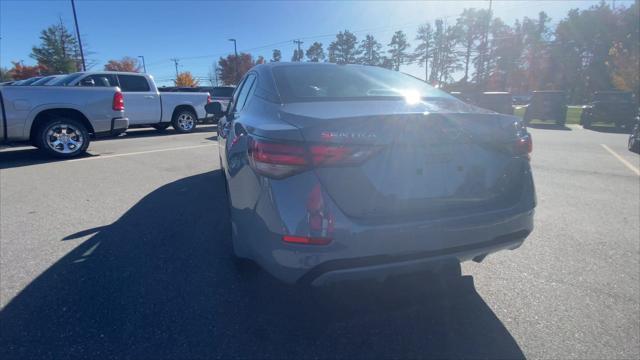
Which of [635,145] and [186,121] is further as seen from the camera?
[186,121]

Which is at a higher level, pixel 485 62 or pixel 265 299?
pixel 485 62

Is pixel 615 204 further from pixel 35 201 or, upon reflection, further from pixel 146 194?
pixel 35 201

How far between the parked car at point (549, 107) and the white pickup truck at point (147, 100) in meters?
15.8

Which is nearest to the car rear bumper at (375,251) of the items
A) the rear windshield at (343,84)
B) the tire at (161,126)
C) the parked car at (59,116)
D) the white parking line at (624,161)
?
the rear windshield at (343,84)

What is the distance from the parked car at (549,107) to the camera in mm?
16859

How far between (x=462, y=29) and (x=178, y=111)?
55.1 metres

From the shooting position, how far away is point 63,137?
7.48m

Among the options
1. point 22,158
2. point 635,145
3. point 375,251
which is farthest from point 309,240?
point 635,145

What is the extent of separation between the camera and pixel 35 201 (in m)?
4.67

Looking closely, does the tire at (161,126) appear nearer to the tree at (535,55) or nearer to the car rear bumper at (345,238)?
the car rear bumper at (345,238)

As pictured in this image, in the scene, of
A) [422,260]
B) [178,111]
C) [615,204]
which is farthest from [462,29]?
[422,260]

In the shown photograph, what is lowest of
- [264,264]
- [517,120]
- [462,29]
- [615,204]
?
[615,204]

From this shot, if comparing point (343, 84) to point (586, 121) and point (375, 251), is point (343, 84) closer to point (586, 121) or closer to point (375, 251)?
point (375, 251)

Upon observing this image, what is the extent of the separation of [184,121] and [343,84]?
1172cm
